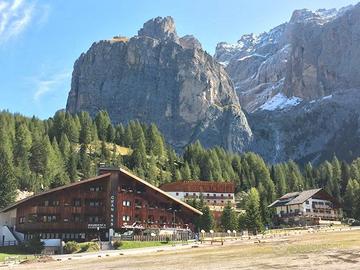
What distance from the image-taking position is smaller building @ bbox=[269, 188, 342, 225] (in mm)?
145875

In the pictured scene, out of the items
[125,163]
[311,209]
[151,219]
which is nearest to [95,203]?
[151,219]

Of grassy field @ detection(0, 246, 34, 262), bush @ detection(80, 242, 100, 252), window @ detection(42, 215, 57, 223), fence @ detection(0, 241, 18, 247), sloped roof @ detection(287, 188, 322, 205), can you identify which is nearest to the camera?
grassy field @ detection(0, 246, 34, 262)

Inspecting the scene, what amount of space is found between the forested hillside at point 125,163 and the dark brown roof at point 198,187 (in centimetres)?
766

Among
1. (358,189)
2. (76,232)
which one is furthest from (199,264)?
(358,189)

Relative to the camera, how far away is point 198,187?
160375 millimetres

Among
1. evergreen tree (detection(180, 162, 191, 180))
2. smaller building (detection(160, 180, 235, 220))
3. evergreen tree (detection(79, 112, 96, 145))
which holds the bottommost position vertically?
smaller building (detection(160, 180, 235, 220))

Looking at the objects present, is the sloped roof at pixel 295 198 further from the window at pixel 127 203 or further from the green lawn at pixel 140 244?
the green lawn at pixel 140 244

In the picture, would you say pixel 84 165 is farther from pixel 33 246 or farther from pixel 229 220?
pixel 33 246

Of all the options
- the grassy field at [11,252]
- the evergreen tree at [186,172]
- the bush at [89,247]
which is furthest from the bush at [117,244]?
the evergreen tree at [186,172]

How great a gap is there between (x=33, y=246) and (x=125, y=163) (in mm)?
86218

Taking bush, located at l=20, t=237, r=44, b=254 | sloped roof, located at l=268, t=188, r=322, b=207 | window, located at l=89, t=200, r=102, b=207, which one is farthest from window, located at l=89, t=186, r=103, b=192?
sloped roof, located at l=268, t=188, r=322, b=207

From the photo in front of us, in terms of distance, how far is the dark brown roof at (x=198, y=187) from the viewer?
158750 mm

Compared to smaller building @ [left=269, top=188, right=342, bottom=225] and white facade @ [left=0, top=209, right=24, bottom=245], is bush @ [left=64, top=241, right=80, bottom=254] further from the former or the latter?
smaller building @ [left=269, top=188, right=342, bottom=225]

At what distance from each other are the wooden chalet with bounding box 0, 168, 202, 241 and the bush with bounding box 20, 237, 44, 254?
874 cm
